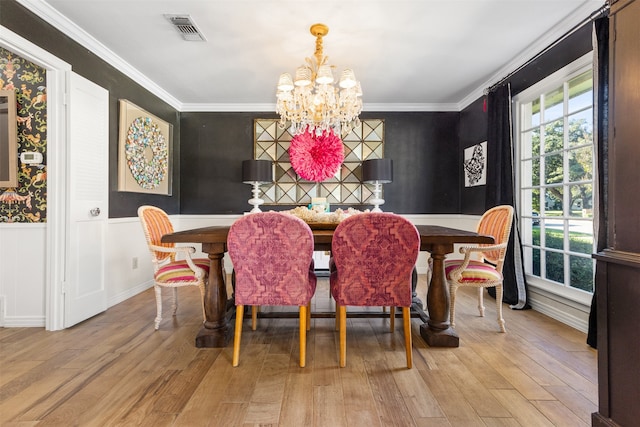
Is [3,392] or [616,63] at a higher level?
[616,63]

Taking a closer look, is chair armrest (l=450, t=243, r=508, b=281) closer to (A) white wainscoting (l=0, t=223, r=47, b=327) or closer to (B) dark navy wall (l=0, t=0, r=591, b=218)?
(B) dark navy wall (l=0, t=0, r=591, b=218)

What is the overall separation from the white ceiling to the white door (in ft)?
1.91

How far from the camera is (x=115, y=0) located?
234cm

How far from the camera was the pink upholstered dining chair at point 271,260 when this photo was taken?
74.1 inches

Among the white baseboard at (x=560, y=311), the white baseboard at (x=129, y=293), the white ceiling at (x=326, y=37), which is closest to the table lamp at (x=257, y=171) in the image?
the white ceiling at (x=326, y=37)

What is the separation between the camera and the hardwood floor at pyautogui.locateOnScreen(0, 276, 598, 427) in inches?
58.9

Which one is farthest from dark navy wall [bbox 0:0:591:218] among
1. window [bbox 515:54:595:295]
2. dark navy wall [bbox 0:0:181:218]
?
window [bbox 515:54:595:295]

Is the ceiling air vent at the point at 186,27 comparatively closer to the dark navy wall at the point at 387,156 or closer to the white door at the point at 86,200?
the white door at the point at 86,200

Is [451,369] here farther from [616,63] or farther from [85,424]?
[85,424]

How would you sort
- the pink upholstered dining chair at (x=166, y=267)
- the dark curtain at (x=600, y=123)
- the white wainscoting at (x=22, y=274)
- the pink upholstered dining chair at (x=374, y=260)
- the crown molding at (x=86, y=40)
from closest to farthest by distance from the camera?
1. the pink upholstered dining chair at (x=374, y=260)
2. the dark curtain at (x=600, y=123)
3. the crown molding at (x=86, y=40)
4. the pink upholstered dining chair at (x=166, y=267)
5. the white wainscoting at (x=22, y=274)

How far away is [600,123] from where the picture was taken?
7.11ft

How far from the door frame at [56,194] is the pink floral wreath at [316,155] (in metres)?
2.58

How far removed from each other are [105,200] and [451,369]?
3.24 m

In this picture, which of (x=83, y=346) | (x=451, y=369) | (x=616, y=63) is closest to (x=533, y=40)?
(x=616, y=63)
